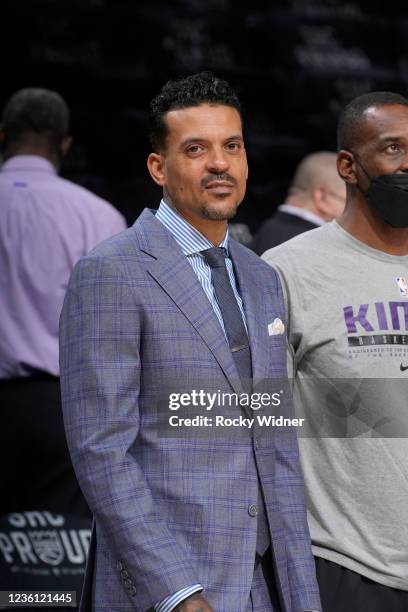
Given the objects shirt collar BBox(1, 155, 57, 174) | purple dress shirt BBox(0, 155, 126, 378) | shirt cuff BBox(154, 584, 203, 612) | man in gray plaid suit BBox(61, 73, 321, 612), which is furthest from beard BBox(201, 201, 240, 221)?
shirt collar BBox(1, 155, 57, 174)

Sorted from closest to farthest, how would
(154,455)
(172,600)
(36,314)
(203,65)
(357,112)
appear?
(172,600), (154,455), (357,112), (36,314), (203,65)

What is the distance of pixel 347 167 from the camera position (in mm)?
3279

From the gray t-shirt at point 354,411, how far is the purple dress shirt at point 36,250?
54.4 inches

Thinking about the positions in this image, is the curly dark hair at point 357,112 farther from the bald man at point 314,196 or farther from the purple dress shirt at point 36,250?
the bald man at point 314,196

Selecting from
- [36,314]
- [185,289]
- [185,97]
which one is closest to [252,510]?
[185,289]

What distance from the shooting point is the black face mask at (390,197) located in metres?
3.14

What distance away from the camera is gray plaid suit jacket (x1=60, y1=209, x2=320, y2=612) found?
2451 millimetres

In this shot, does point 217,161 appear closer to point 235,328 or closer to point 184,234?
point 184,234

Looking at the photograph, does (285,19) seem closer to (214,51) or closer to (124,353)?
(214,51)

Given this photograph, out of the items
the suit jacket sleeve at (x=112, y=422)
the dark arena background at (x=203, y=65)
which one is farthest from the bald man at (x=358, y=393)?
the dark arena background at (x=203, y=65)

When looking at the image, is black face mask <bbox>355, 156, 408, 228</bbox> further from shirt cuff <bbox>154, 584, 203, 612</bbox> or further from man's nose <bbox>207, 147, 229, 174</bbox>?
shirt cuff <bbox>154, 584, 203, 612</bbox>

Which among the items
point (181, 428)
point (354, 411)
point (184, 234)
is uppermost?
point (184, 234)

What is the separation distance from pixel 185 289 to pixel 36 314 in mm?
1732

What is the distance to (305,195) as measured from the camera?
5.44m
